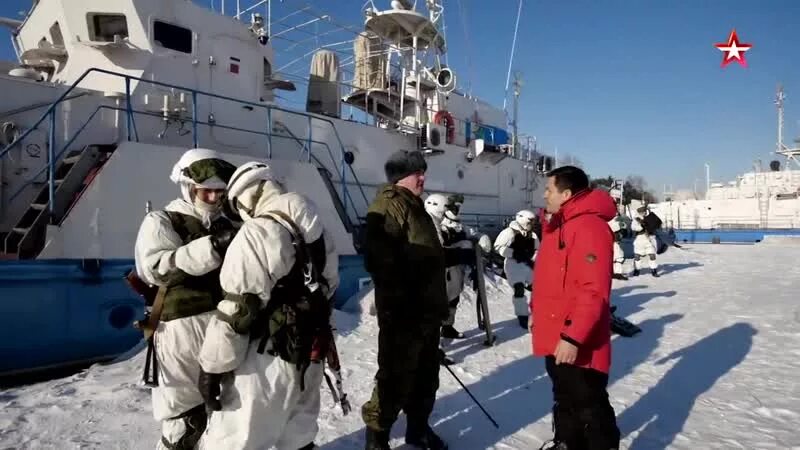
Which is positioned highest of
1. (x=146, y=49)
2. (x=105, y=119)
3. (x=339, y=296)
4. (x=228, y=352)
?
(x=146, y=49)

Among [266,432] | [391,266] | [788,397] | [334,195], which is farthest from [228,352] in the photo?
[334,195]

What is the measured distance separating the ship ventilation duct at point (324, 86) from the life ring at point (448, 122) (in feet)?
8.48

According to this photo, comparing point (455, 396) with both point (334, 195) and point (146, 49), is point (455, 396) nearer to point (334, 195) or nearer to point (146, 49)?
point (334, 195)

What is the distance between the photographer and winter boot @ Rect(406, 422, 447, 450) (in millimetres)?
2994

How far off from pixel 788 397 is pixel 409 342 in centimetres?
351

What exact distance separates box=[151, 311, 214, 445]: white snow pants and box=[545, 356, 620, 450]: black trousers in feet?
6.19

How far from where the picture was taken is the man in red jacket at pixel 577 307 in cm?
230

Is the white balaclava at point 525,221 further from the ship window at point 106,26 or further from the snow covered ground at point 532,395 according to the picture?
the ship window at point 106,26

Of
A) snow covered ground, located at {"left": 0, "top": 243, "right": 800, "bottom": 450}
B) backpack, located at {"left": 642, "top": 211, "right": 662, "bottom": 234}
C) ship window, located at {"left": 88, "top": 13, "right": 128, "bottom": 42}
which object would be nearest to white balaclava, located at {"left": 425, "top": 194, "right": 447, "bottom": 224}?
snow covered ground, located at {"left": 0, "top": 243, "right": 800, "bottom": 450}

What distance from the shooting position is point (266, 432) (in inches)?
73.0

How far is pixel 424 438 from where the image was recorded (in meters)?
2.99

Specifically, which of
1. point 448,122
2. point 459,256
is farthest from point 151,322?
point 448,122

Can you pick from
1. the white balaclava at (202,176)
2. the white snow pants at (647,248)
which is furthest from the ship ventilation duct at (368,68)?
the white balaclava at (202,176)

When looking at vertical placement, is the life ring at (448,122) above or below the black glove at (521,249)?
above
